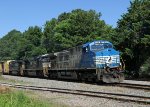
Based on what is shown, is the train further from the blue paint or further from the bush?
the bush

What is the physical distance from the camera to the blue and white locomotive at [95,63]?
28.3m

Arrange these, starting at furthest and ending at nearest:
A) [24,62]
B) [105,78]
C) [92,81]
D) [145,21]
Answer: [24,62] < [145,21] < [92,81] < [105,78]

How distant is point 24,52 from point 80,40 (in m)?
38.7

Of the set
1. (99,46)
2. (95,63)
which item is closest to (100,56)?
(95,63)

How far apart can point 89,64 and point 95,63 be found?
1006 mm

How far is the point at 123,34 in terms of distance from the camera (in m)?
38.6

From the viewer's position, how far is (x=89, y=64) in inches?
1171

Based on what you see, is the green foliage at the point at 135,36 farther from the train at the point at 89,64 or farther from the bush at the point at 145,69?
the train at the point at 89,64

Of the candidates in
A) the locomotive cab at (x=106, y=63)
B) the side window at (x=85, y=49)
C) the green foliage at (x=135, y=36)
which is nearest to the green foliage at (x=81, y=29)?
the green foliage at (x=135, y=36)

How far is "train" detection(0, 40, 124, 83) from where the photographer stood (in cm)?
2842

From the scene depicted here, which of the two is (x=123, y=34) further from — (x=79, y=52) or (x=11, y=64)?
(x=11, y=64)

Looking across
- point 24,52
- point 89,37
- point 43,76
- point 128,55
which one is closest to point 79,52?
point 128,55

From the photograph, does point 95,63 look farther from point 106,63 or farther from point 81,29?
point 81,29

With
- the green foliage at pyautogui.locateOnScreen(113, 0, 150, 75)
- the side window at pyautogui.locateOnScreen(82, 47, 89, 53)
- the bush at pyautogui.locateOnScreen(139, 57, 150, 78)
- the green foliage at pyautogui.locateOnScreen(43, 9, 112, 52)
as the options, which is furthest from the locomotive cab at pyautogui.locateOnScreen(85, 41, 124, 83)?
the green foliage at pyautogui.locateOnScreen(43, 9, 112, 52)
